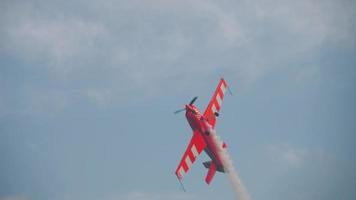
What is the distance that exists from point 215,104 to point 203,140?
5.85 metres

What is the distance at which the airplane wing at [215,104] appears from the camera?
77.6 metres

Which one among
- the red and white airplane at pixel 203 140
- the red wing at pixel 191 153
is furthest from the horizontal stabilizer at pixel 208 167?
the red wing at pixel 191 153

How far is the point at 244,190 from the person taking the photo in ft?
253

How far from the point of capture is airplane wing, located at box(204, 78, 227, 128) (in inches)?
3057

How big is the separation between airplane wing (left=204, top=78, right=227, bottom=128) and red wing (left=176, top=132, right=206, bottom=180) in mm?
2608

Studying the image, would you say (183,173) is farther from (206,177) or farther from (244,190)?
(244,190)

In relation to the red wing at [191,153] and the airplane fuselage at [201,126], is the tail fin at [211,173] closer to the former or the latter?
the airplane fuselage at [201,126]

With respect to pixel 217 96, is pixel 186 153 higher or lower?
lower

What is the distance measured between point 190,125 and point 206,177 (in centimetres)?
744

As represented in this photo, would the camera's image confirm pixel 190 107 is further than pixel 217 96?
No

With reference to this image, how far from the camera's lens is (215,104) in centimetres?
7975

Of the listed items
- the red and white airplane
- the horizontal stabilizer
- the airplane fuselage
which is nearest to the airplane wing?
the red and white airplane

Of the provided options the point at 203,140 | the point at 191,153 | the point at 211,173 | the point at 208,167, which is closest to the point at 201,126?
the point at 203,140

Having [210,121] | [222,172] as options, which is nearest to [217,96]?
[210,121]
